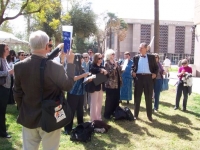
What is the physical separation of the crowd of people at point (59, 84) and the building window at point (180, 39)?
7339cm

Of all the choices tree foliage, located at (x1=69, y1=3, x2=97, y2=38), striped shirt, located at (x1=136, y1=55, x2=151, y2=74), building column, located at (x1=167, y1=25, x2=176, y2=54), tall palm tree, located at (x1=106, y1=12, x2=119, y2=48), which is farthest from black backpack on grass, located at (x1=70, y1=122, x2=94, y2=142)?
building column, located at (x1=167, y1=25, x2=176, y2=54)

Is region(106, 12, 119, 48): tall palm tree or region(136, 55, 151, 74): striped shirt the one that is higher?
region(106, 12, 119, 48): tall palm tree

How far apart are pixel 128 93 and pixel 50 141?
6.30 metres

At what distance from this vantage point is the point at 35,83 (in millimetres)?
2582

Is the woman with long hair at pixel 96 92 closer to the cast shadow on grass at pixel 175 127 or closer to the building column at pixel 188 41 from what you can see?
the cast shadow on grass at pixel 175 127

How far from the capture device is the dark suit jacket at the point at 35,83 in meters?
2.54

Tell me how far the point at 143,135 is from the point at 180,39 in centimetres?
7711

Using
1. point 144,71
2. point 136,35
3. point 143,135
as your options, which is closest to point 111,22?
point 136,35

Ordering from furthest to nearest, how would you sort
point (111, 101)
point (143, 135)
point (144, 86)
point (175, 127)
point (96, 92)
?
point (111, 101) → point (144, 86) → point (175, 127) → point (96, 92) → point (143, 135)

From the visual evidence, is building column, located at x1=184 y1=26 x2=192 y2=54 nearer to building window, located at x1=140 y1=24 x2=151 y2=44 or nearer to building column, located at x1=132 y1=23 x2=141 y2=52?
building window, located at x1=140 y1=24 x2=151 y2=44

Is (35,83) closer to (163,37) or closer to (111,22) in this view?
(111,22)

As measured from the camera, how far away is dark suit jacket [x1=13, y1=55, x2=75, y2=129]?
2.54 m

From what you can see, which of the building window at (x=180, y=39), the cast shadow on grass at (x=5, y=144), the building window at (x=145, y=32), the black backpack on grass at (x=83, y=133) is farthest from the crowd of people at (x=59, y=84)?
the building window at (x=180, y=39)

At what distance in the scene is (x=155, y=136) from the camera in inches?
217
